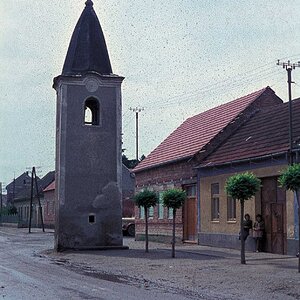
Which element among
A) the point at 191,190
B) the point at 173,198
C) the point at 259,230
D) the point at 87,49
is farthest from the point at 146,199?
the point at 87,49

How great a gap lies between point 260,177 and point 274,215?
1678 mm

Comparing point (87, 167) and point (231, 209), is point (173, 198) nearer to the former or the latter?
point (231, 209)

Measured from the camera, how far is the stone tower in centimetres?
3081

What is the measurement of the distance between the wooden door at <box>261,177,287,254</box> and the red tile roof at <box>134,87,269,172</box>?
24.8 feet

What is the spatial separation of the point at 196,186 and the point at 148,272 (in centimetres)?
1456

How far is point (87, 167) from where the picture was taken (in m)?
31.2

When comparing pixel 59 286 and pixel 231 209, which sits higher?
pixel 231 209

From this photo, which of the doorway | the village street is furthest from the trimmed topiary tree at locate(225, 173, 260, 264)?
the doorway

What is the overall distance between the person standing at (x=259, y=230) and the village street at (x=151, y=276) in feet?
3.16

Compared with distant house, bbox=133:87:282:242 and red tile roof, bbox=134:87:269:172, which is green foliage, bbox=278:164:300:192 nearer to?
distant house, bbox=133:87:282:242

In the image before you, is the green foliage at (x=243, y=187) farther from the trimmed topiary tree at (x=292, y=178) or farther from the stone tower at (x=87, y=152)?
the stone tower at (x=87, y=152)

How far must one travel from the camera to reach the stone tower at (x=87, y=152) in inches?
1213

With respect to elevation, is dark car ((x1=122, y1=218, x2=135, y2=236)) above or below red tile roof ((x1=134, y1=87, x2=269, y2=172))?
below

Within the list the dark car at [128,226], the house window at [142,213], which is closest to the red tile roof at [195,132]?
the house window at [142,213]
